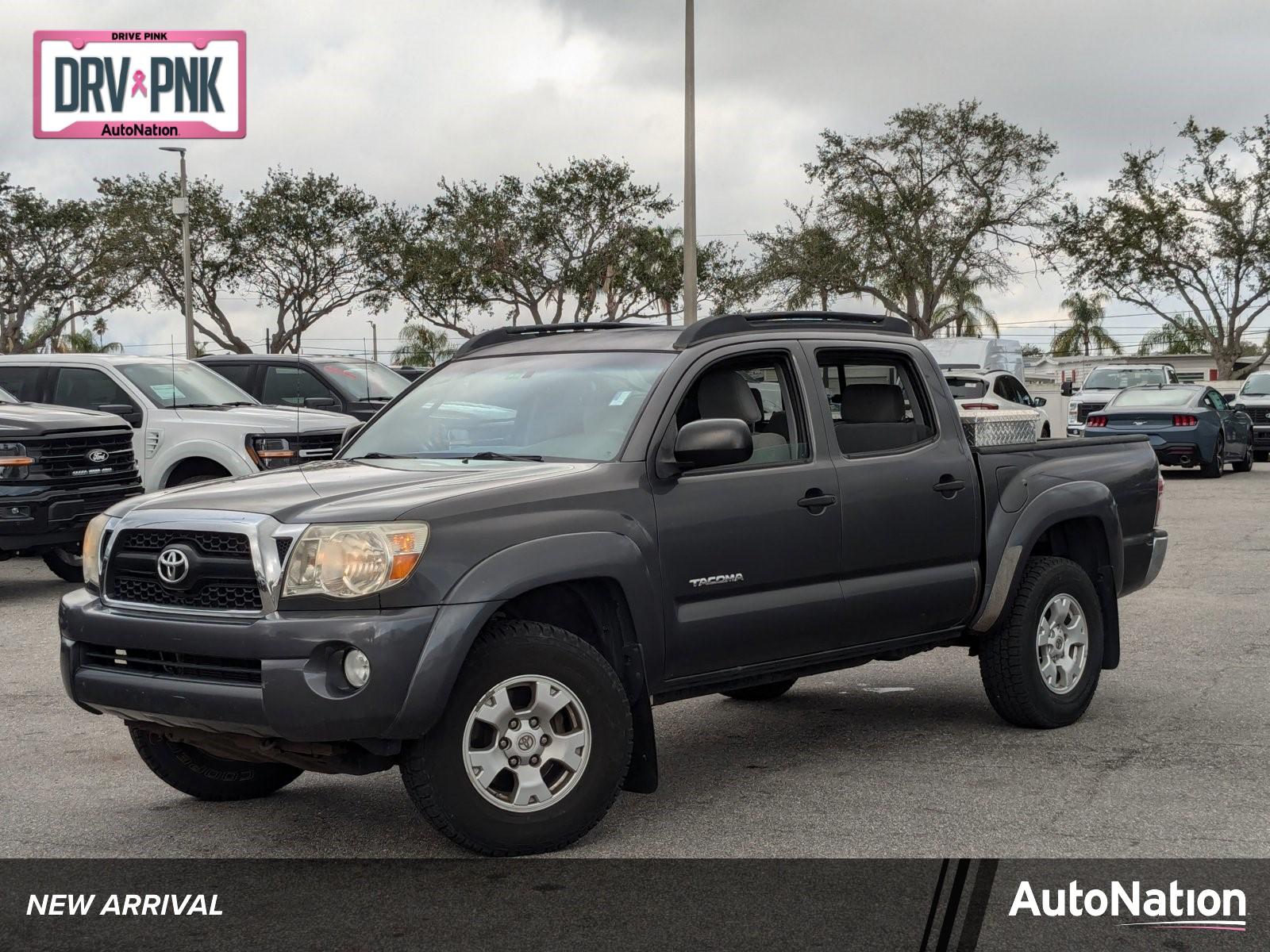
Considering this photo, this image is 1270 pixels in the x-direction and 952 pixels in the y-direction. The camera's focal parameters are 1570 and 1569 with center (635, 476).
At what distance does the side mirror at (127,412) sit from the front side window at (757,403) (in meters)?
9.76

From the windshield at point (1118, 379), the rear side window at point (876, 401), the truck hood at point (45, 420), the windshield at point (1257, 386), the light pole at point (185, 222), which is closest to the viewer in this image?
the rear side window at point (876, 401)

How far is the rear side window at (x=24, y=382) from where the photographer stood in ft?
50.0

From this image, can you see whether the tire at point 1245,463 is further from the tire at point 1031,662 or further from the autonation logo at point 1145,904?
the autonation logo at point 1145,904

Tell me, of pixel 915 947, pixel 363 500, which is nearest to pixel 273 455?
pixel 363 500

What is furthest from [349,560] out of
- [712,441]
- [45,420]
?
[45,420]

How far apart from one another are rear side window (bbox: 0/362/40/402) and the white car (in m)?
12.8

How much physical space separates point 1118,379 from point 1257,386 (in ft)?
8.94

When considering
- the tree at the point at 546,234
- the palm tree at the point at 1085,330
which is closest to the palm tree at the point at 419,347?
the tree at the point at 546,234

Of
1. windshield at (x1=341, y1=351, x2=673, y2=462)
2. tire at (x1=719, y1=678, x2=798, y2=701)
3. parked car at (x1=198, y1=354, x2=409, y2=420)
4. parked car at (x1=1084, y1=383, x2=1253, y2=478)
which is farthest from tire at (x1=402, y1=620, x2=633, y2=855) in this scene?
parked car at (x1=1084, y1=383, x2=1253, y2=478)

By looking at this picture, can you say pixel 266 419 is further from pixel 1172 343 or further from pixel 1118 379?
pixel 1172 343

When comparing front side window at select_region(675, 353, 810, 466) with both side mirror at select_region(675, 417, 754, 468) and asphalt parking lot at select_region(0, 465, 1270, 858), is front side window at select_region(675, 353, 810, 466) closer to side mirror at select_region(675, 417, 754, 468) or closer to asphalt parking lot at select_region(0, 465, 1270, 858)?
side mirror at select_region(675, 417, 754, 468)

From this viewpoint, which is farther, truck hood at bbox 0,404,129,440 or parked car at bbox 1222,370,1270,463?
parked car at bbox 1222,370,1270,463

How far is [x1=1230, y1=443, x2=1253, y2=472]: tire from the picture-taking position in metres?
27.3

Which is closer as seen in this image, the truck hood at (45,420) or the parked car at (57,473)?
the parked car at (57,473)
